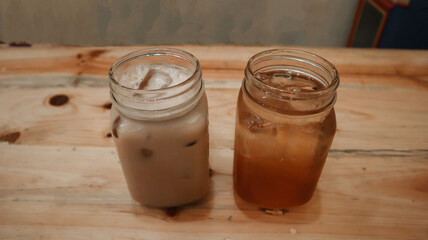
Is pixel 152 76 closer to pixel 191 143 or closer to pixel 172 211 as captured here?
pixel 191 143

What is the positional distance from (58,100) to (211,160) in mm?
421

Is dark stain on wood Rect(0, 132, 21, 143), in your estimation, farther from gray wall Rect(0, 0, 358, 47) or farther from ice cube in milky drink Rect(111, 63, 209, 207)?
gray wall Rect(0, 0, 358, 47)

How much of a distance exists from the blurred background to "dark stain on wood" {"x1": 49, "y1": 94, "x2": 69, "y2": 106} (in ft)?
2.11

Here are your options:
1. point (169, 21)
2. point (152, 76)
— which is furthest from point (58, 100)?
point (169, 21)

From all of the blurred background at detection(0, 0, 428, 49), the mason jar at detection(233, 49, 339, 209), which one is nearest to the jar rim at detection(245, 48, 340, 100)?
the mason jar at detection(233, 49, 339, 209)

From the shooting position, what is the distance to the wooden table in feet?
1.93

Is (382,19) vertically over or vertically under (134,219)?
under

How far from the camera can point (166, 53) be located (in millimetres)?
602

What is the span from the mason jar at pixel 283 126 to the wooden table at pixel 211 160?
0.06 m

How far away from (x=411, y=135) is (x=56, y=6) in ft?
4.49

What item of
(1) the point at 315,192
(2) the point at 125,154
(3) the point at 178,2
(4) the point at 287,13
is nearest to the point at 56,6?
(3) the point at 178,2

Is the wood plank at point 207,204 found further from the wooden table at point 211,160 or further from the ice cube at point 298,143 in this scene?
the ice cube at point 298,143

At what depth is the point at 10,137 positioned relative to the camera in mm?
751

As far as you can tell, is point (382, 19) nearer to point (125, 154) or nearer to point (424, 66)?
point (424, 66)
